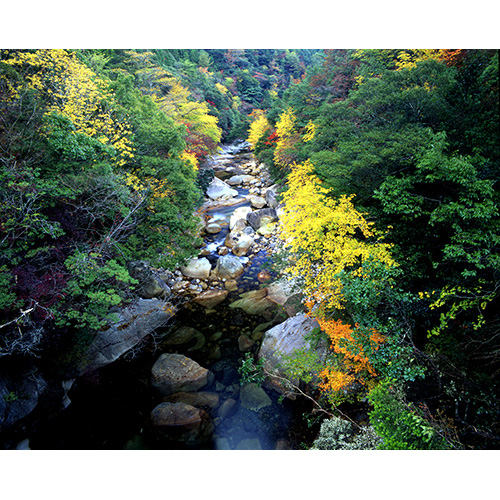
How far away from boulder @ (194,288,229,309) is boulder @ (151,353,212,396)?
3.48 meters


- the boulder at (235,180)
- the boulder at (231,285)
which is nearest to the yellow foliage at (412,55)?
the boulder at (231,285)

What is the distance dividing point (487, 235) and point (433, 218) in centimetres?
97

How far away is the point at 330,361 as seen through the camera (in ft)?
23.7

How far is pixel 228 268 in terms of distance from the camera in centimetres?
1418

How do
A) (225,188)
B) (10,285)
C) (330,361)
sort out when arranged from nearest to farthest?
(10,285), (330,361), (225,188)

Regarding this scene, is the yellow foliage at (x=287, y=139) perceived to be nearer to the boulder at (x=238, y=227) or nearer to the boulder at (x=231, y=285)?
the boulder at (x=238, y=227)

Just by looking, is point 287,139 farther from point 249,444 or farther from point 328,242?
point 249,444

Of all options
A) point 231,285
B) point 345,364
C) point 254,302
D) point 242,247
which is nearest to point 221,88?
point 242,247

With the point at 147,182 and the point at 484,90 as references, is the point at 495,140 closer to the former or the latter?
the point at 484,90

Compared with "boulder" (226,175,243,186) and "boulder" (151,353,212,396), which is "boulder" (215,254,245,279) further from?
"boulder" (226,175,243,186)


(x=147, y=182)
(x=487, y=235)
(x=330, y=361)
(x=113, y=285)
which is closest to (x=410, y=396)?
(x=330, y=361)

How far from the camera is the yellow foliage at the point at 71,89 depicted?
8453 mm

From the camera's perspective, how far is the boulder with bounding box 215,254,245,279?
14102 millimetres

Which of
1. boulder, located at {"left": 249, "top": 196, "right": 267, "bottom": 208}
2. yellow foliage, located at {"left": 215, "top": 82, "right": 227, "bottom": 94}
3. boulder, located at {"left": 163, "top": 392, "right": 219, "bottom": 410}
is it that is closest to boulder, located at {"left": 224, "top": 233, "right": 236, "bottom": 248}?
boulder, located at {"left": 249, "top": 196, "right": 267, "bottom": 208}
